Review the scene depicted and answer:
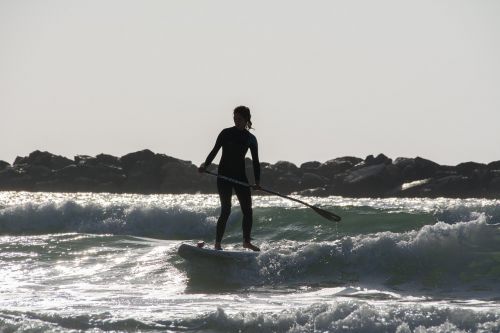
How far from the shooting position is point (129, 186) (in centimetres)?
4850

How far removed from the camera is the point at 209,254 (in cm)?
1405

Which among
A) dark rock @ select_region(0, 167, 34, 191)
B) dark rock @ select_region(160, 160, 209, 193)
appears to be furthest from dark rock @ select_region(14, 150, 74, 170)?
dark rock @ select_region(160, 160, 209, 193)

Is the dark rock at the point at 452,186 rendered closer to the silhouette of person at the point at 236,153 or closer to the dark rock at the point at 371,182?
the dark rock at the point at 371,182

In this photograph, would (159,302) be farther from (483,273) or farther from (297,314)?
(483,273)

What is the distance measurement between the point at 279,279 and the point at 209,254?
3.22 feet

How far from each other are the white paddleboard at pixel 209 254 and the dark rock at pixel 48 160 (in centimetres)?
3866

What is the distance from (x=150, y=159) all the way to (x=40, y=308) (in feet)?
125

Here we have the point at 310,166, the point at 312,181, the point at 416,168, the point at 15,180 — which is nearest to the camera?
the point at 416,168

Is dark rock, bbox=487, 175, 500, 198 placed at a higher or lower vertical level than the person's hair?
higher

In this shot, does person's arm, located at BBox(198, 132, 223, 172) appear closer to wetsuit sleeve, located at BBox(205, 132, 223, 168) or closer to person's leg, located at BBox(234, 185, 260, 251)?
wetsuit sleeve, located at BBox(205, 132, 223, 168)

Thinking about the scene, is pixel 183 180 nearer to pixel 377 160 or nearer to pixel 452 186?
pixel 377 160

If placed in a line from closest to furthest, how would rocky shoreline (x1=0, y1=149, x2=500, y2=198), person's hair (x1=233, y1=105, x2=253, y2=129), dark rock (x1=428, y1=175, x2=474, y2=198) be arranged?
person's hair (x1=233, y1=105, x2=253, y2=129)
dark rock (x1=428, y1=175, x2=474, y2=198)
rocky shoreline (x1=0, y1=149, x2=500, y2=198)

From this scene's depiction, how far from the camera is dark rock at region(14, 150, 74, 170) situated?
5219 cm

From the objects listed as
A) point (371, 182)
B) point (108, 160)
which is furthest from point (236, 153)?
point (108, 160)
